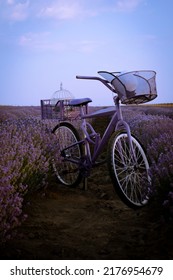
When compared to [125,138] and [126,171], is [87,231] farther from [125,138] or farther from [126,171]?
[125,138]

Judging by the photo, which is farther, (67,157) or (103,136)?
(67,157)

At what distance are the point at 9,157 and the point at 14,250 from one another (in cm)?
98

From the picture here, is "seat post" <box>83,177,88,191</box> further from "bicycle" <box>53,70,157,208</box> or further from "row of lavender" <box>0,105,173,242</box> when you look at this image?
"row of lavender" <box>0,105,173,242</box>

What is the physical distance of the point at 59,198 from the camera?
4699 mm

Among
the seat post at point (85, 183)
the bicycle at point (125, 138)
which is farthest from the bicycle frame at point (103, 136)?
the seat post at point (85, 183)

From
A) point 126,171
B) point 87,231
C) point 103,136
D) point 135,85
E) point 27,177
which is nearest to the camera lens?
point 87,231

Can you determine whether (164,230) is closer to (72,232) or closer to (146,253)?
(146,253)

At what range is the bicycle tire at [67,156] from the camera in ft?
16.3

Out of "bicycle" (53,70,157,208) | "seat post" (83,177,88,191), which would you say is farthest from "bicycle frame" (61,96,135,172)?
"seat post" (83,177,88,191)

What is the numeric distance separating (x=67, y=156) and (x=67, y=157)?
0.02 m

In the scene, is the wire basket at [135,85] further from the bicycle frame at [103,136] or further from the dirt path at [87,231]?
the dirt path at [87,231]

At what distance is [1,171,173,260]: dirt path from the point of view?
115 inches

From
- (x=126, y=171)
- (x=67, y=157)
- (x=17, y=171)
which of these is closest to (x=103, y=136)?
(x=126, y=171)

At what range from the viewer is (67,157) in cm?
507
